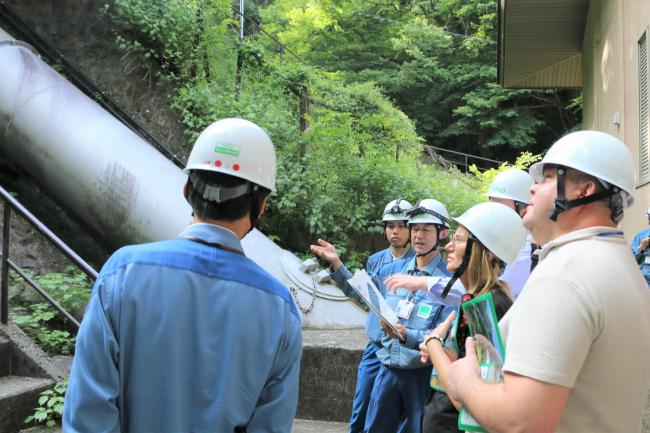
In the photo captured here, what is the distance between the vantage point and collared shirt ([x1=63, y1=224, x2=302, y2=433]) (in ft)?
5.74

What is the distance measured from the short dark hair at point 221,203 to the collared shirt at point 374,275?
247cm

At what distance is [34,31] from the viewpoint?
9516mm

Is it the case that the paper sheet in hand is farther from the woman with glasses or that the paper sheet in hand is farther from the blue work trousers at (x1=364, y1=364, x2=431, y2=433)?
the woman with glasses

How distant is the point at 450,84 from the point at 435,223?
26116mm

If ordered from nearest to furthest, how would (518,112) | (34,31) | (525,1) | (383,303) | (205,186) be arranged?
1. (205,186)
2. (383,303)
3. (34,31)
4. (525,1)
5. (518,112)

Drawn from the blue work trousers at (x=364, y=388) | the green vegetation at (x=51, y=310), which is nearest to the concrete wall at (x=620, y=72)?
the blue work trousers at (x=364, y=388)

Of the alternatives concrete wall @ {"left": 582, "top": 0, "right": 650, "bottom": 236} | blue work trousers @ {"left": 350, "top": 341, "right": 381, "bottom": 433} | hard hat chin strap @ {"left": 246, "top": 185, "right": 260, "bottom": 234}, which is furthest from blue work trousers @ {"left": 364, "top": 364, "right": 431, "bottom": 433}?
concrete wall @ {"left": 582, "top": 0, "right": 650, "bottom": 236}

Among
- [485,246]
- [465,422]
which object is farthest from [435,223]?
[465,422]

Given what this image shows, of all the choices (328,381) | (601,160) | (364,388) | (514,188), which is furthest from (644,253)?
(601,160)

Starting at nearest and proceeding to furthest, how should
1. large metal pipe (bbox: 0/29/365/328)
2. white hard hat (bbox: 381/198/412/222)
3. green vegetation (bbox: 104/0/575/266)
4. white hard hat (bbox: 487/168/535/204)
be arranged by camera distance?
white hard hat (bbox: 487/168/535/204) → white hard hat (bbox: 381/198/412/222) → large metal pipe (bbox: 0/29/365/328) → green vegetation (bbox: 104/0/575/266)

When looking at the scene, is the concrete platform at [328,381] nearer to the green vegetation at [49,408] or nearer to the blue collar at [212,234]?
the green vegetation at [49,408]

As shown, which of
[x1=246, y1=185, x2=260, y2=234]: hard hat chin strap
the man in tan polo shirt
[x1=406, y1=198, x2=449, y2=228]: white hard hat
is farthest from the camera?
[x1=406, y1=198, x2=449, y2=228]: white hard hat

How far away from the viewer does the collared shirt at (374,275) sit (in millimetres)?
4750

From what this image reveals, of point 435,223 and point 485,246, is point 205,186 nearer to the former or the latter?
point 485,246
